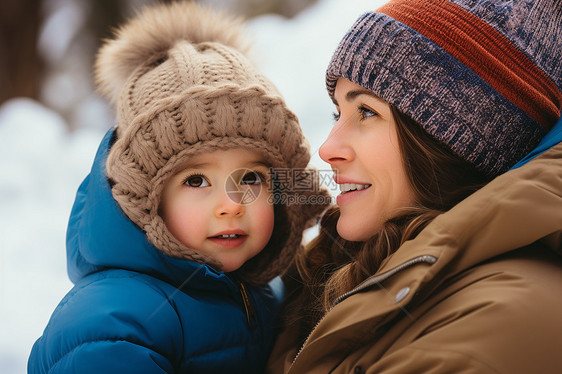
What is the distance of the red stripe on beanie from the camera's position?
125cm

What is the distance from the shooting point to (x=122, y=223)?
1.42m

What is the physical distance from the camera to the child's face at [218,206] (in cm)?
144

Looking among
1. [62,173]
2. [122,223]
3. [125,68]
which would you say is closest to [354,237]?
[122,223]

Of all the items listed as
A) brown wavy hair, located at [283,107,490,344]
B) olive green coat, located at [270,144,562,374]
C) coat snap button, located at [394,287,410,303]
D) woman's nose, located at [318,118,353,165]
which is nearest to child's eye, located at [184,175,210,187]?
woman's nose, located at [318,118,353,165]

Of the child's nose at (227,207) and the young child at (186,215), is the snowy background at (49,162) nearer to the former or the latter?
the young child at (186,215)

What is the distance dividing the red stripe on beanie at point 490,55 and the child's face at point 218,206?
628 millimetres

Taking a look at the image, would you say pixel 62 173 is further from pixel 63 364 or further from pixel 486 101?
pixel 486 101

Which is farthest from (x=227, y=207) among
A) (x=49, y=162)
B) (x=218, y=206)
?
(x=49, y=162)

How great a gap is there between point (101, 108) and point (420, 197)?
294 cm

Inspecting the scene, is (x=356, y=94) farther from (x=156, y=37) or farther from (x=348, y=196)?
(x=156, y=37)

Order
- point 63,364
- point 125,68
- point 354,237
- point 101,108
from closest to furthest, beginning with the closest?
point 63,364 < point 354,237 < point 125,68 < point 101,108

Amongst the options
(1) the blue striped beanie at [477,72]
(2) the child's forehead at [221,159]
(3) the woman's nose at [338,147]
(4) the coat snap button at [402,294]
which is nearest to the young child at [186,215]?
(2) the child's forehead at [221,159]

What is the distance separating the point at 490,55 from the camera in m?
1.25

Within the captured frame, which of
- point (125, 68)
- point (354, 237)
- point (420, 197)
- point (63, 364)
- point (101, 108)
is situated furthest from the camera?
point (101, 108)
